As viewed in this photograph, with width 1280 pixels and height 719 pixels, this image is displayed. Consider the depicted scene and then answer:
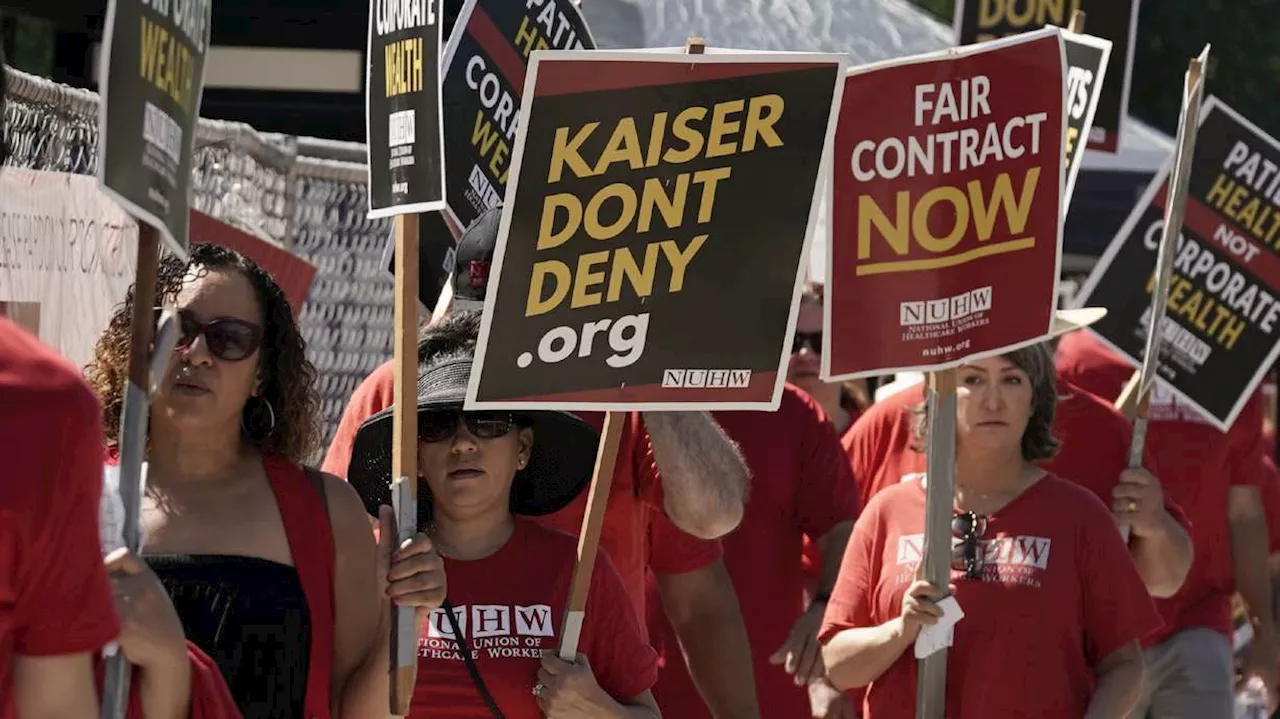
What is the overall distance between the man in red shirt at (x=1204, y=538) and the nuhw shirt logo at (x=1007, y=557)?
7.77ft

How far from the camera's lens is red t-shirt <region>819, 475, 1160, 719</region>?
5461 millimetres

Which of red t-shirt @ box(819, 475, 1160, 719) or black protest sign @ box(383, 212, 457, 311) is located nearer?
red t-shirt @ box(819, 475, 1160, 719)

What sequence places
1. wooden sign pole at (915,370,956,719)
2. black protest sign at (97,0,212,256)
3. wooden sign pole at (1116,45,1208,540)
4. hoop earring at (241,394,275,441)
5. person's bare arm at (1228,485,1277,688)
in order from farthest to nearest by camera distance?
person's bare arm at (1228,485,1277,688)
wooden sign pole at (1116,45,1208,540)
wooden sign pole at (915,370,956,719)
hoop earring at (241,394,275,441)
black protest sign at (97,0,212,256)

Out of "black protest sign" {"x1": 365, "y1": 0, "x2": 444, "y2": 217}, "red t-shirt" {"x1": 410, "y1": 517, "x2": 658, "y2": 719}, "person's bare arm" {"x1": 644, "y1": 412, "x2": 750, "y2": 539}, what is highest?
"black protest sign" {"x1": 365, "y1": 0, "x2": 444, "y2": 217}

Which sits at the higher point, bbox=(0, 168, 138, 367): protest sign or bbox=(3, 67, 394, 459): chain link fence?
bbox=(0, 168, 138, 367): protest sign

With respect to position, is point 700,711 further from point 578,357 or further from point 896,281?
point 578,357

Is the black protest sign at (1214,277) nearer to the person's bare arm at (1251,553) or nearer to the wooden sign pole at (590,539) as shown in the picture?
the person's bare arm at (1251,553)

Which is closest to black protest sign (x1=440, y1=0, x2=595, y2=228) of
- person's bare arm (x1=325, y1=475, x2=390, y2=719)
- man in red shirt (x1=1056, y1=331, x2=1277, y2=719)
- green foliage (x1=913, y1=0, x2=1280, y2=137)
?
person's bare arm (x1=325, y1=475, x2=390, y2=719)

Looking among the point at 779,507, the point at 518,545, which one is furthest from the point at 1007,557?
the point at 518,545

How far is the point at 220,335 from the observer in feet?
13.6

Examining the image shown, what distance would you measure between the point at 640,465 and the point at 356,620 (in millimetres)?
1206

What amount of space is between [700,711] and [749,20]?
17.9 feet

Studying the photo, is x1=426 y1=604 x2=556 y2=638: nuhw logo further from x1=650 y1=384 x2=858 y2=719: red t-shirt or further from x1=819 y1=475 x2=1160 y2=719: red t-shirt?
x1=650 y1=384 x2=858 y2=719: red t-shirt

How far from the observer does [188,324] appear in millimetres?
4125
